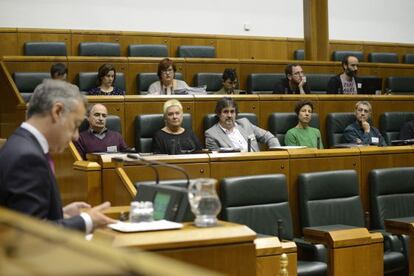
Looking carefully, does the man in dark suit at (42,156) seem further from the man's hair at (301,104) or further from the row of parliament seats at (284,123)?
the man's hair at (301,104)

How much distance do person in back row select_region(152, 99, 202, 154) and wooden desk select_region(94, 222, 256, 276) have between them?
1556mm

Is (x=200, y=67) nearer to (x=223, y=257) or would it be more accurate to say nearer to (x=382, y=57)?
(x=382, y=57)

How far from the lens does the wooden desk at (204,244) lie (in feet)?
3.82

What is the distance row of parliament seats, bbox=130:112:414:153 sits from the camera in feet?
9.77

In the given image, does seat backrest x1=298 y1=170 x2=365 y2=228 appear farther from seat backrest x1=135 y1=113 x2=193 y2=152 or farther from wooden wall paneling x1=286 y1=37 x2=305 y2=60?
wooden wall paneling x1=286 y1=37 x2=305 y2=60

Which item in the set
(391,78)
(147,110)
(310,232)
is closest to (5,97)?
(147,110)

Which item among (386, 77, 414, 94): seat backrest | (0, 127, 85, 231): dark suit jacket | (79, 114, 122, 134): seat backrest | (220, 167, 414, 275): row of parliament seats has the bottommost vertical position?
(220, 167, 414, 275): row of parliament seats

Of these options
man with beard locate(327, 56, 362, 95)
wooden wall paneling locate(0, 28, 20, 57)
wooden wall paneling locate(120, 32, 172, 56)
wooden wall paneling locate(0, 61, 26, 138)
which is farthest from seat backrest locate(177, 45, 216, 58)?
wooden wall paneling locate(0, 61, 26, 138)

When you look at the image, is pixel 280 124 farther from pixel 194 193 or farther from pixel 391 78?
pixel 194 193

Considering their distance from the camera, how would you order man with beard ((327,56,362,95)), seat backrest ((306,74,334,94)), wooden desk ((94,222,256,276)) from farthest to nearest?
seat backrest ((306,74,334,94)) → man with beard ((327,56,362,95)) → wooden desk ((94,222,256,276))

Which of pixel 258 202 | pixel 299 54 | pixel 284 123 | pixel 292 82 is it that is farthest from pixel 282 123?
pixel 299 54

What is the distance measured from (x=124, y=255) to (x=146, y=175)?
1641 mm

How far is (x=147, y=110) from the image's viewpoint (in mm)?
3057

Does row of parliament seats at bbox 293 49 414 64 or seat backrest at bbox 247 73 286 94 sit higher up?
row of parliament seats at bbox 293 49 414 64
